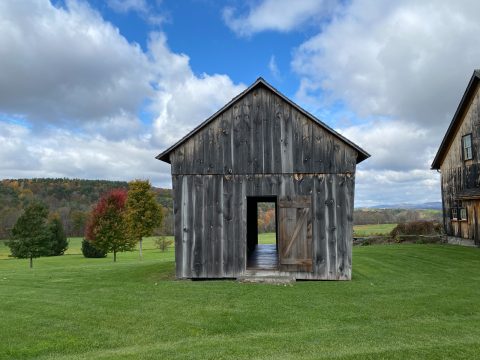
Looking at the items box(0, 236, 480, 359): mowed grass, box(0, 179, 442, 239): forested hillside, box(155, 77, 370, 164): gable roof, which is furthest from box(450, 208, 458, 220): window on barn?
box(0, 179, 442, 239): forested hillside

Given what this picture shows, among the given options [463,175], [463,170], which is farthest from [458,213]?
[463,170]

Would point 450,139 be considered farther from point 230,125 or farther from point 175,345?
point 175,345

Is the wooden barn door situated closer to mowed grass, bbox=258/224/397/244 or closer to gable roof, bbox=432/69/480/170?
gable roof, bbox=432/69/480/170

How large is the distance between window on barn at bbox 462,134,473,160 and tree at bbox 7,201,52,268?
36382mm

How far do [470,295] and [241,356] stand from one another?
8740 mm

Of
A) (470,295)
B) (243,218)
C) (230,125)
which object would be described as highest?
(230,125)

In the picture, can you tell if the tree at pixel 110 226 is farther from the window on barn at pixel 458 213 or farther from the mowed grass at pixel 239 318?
the window on barn at pixel 458 213

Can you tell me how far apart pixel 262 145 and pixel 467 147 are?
54.8 feet

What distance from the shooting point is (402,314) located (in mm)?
10320

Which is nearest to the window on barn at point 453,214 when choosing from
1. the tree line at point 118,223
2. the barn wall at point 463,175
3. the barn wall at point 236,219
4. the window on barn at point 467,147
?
the barn wall at point 463,175

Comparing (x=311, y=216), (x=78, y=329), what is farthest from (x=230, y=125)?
(x=78, y=329)

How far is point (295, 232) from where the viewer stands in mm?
15031

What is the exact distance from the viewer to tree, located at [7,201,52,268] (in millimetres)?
39188

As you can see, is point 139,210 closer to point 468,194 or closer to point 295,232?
point 295,232
